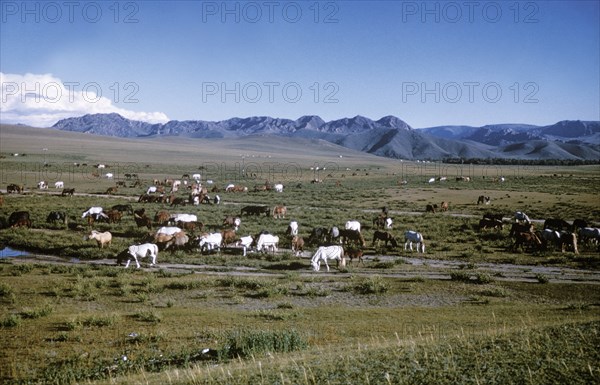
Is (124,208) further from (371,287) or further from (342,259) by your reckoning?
(371,287)

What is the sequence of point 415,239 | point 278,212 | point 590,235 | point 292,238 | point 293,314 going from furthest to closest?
point 278,212 → point 292,238 → point 590,235 → point 415,239 → point 293,314

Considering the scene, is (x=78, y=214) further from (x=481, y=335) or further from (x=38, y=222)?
(x=481, y=335)

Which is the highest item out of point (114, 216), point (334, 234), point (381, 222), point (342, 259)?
point (114, 216)

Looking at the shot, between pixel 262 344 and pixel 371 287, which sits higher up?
pixel 262 344

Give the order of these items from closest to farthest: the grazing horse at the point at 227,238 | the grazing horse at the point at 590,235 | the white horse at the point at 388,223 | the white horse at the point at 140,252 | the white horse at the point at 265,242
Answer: the white horse at the point at 140,252, the white horse at the point at 265,242, the grazing horse at the point at 227,238, the grazing horse at the point at 590,235, the white horse at the point at 388,223

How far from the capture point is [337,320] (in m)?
13.4

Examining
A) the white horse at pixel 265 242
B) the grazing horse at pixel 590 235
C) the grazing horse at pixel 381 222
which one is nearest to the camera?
the white horse at pixel 265 242

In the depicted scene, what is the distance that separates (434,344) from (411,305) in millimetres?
7225

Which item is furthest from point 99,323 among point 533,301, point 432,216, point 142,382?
point 432,216

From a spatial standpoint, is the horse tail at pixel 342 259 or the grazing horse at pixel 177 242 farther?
the grazing horse at pixel 177 242

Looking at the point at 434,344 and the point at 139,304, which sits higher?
the point at 434,344

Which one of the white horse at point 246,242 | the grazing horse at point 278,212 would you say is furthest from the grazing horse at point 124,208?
the white horse at point 246,242

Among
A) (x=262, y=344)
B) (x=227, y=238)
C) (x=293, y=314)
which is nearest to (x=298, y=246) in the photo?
(x=227, y=238)

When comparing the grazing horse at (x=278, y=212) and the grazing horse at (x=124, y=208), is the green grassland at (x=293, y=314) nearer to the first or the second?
the grazing horse at (x=124, y=208)
